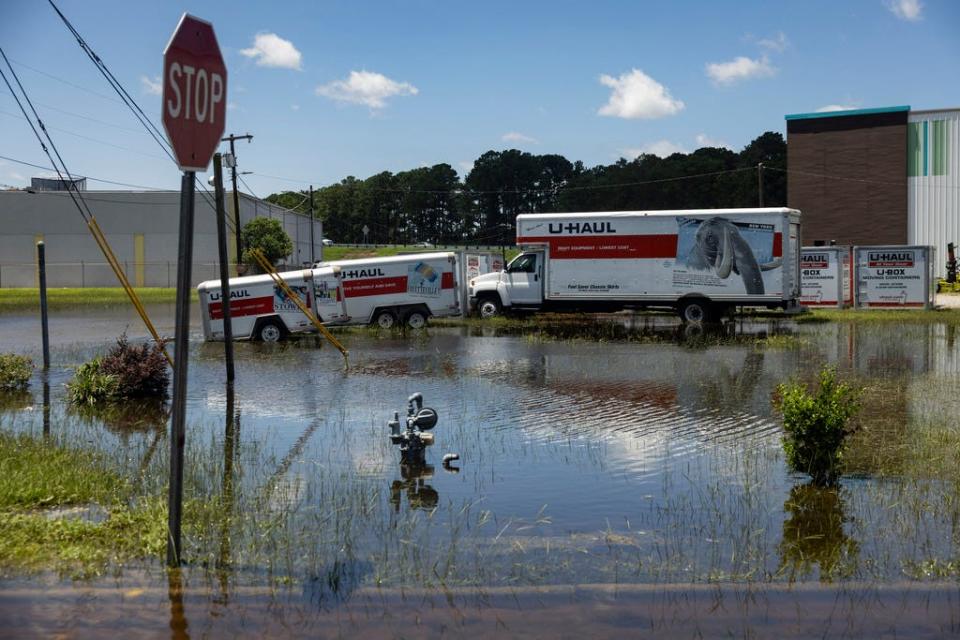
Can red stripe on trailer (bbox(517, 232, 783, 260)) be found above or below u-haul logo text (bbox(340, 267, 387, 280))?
above

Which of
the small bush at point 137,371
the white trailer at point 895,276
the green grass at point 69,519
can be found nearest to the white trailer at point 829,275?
the white trailer at point 895,276

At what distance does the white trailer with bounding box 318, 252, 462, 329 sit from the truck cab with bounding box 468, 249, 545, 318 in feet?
8.26

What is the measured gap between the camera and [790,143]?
5334 cm

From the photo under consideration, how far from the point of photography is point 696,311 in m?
28.2

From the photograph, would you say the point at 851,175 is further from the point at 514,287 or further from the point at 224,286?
the point at 224,286

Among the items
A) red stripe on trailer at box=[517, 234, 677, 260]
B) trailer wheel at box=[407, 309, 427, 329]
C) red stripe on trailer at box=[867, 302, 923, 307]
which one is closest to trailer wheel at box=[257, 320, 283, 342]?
trailer wheel at box=[407, 309, 427, 329]

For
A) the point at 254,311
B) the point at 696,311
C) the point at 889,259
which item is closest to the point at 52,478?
the point at 254,311

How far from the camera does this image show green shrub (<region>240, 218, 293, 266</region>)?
2744 inches

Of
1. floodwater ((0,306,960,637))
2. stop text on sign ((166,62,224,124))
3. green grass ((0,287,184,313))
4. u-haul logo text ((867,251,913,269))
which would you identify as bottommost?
floodwater ((0,306,960,637))

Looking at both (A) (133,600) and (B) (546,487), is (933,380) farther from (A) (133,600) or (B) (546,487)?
(A) (133,600)

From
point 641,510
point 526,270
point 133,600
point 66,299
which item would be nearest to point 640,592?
point 641,510

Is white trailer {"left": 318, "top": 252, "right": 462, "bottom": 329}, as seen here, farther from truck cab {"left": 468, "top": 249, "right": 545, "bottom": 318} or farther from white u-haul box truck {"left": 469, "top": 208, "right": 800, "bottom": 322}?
white u-haul box truck {"left": 469, "top": 208, "right": 800, "bottom": 322}

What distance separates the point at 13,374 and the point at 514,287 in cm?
1708

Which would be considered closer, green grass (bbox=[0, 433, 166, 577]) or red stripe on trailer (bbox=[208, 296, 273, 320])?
green grass (bbox=[0, 433, 166, 577])
